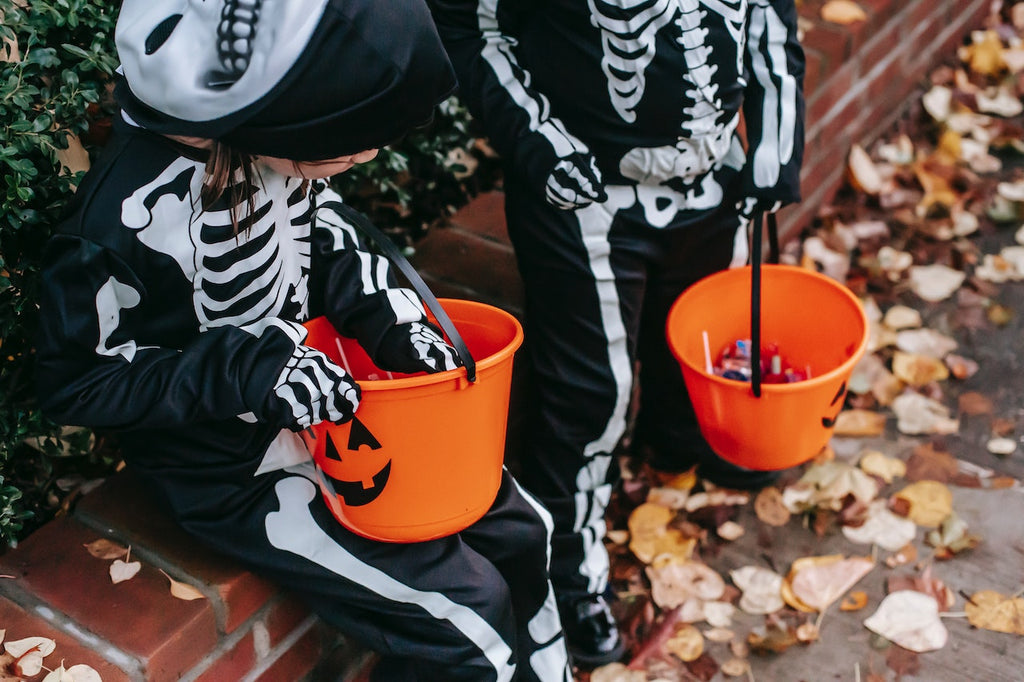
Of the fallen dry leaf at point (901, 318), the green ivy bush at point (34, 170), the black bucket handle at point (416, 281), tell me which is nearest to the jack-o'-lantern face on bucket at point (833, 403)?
the black bucket handle at point (416, 281)

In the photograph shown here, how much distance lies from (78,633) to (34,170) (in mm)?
750

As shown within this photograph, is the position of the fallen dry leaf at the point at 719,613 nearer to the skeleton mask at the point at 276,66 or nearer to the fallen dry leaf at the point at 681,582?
the fallen dry leaf at the point at 681,582

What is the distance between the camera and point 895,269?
10.8 ft

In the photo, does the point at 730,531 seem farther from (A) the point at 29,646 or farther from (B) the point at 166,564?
(A) the point at 29,646

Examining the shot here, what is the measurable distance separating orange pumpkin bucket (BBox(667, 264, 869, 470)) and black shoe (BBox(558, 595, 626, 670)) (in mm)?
450

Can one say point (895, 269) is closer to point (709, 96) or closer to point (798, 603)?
point (798, 603)

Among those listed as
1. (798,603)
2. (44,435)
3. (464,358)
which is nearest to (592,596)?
(798,603)

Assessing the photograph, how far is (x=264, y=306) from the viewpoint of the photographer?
1659 millimetres

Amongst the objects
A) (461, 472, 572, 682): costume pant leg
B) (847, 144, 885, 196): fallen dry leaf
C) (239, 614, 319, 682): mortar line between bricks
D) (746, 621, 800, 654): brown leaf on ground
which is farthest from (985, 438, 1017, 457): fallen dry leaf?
(239, 614, 319, 682): mortar line between bricks

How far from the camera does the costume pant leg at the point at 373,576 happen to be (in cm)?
168

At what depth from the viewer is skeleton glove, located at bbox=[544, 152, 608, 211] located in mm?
1928

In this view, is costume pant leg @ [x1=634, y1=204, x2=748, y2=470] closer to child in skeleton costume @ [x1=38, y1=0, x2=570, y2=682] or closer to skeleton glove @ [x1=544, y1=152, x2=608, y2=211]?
skeleton glove @ [x1=544, y1=152, x2=608, y2=211]

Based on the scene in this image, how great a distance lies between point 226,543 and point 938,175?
292 centimetres

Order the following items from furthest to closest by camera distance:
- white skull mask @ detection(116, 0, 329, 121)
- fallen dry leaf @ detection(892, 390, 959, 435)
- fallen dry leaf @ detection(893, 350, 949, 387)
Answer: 1. fallen dry leaf @ detection(893, 350, 949, 387)
2. fallen dry leaf @ detection(892, 390, 959, 435)
3. white skull mask @ detection(116, 0, 329, 121)
